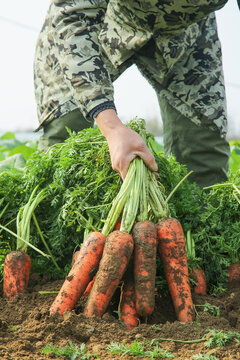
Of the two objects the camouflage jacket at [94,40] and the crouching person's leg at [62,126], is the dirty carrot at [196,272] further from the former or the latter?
the crouching person's leg at [62,126]

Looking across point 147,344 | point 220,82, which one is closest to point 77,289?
point 147,344

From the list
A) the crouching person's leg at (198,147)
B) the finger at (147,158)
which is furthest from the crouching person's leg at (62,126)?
the finger at (147,158)

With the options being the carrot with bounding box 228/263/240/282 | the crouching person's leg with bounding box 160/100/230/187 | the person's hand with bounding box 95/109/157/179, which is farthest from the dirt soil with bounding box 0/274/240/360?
the crouching person's leg with bounding box 160/100/230/187

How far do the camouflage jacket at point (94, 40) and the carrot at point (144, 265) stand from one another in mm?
763

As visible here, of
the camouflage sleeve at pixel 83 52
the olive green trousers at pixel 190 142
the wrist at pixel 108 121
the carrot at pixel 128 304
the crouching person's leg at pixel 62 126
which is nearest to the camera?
the carrot at pixel 128 304

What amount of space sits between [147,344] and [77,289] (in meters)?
0.50

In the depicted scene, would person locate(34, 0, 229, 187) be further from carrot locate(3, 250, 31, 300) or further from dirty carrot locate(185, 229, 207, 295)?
carrot locate(3, 250, 31, 300)

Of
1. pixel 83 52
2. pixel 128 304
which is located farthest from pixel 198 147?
pixel 128 304

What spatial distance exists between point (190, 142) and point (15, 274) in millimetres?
1900

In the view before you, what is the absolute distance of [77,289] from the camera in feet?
7.22

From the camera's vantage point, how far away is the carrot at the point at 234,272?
2.59 m

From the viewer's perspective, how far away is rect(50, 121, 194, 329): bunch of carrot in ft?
6.97

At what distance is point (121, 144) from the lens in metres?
2.33

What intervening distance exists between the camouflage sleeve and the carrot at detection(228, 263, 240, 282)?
1208 millimetres
